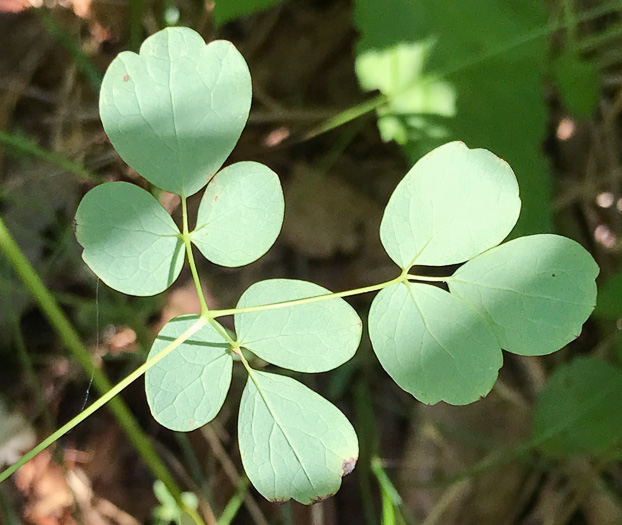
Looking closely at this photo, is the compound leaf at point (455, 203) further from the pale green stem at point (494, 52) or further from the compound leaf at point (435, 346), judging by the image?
the pale green stem at point (494, 52)

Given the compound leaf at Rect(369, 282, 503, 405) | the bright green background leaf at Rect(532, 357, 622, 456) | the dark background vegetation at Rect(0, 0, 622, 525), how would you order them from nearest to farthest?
the compound leaf at Rect(369, 282, 503, 405)
the bright green background leaf at Rect(532, 357, 622, 456)
the dark background vegetation at Rect(0, 0, 622, 525)

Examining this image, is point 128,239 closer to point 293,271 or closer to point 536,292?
point 536,292

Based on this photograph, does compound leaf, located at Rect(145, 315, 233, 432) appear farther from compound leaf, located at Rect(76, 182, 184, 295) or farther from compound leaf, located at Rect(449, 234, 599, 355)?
compound leaf, located at Rect(449, 234, 599, 355)

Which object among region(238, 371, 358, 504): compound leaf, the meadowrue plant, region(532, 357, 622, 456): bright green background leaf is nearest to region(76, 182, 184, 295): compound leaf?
the meadowrue plant

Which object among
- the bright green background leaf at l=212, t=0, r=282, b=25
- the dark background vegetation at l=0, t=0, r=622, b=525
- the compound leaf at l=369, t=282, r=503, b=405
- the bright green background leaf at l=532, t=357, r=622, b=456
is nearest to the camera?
the compound leaf at l=369, t=282, r=503, b=405

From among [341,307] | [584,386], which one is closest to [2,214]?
[341,307]

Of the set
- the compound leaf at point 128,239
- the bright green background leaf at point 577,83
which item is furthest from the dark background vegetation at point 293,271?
the compound leaf at point 128,239

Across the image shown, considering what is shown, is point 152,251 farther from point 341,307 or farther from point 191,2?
point 191,2
